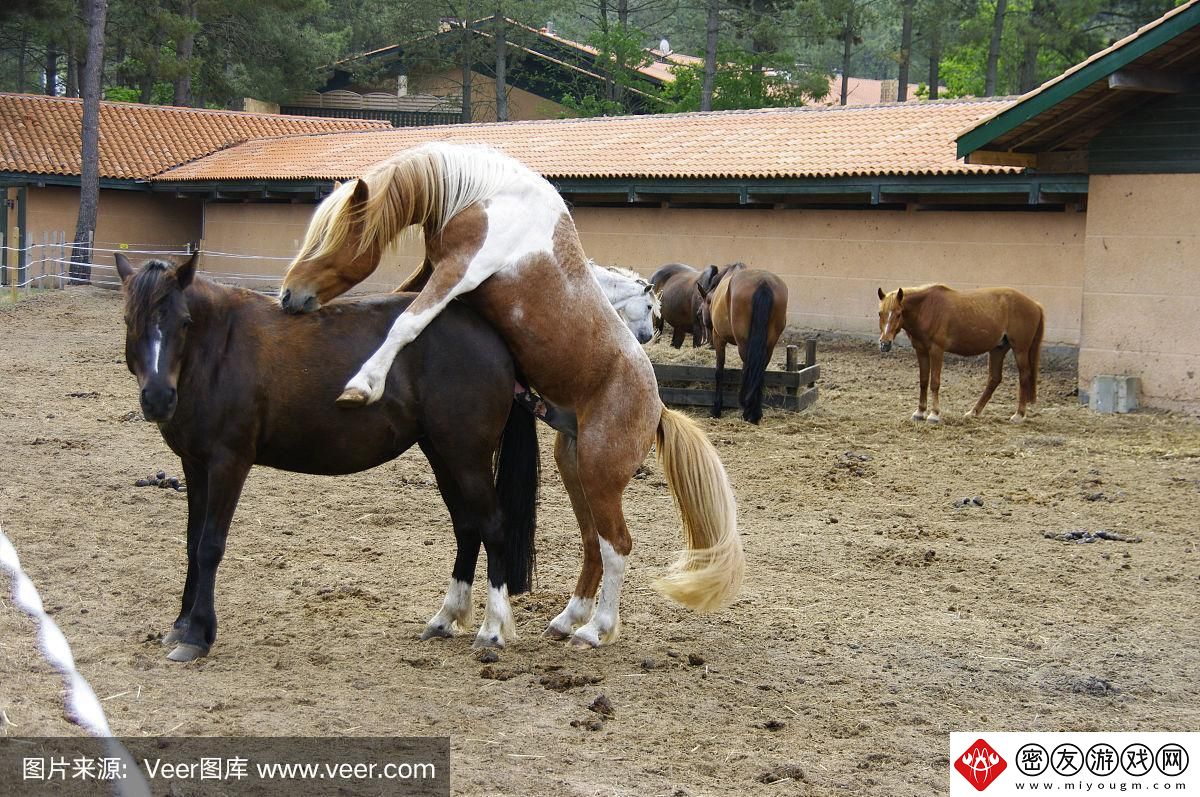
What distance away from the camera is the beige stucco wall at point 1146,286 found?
12.5m

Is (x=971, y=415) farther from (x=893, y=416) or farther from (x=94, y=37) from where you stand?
(x=94, y=37)

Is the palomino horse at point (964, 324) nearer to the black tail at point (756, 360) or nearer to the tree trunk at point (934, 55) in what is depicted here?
the black tail at point (756, 360)

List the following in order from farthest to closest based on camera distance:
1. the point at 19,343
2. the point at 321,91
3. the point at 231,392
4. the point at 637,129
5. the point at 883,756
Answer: the point at 321,91 < the point at 637,129 < the point at 19,343 < the point at 231,392 < the point at 883,756

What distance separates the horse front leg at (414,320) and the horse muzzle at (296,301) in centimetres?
35

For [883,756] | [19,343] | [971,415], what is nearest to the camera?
[883,756]

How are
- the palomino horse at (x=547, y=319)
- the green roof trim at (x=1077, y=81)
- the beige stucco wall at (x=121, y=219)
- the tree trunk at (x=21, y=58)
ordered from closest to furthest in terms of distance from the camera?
1. the palomino horse at (x=547, y=319)
2. the green roof trim at (x=1077, y=81)
3. the beige stucco wall at (x=121, y=219)
4. the tree trunk at (x=21, y=58)

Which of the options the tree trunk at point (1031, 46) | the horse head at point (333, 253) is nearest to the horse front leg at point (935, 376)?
the horse head at point (333, 253)

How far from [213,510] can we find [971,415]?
9.44m

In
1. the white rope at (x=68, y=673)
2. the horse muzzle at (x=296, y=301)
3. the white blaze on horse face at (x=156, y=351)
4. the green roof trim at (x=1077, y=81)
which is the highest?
the green roof trim at (x=1077, y=81)

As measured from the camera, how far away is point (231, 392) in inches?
190

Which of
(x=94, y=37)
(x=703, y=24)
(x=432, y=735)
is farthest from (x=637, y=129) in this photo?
(x=703, y=24)

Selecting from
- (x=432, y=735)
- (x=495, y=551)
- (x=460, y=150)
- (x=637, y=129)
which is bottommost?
(x=432, y=735)

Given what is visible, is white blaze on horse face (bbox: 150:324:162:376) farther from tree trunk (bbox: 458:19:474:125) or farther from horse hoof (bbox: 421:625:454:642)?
tree trunk (bbox: 458:19:474:125)


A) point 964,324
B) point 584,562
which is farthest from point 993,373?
point 584,562
